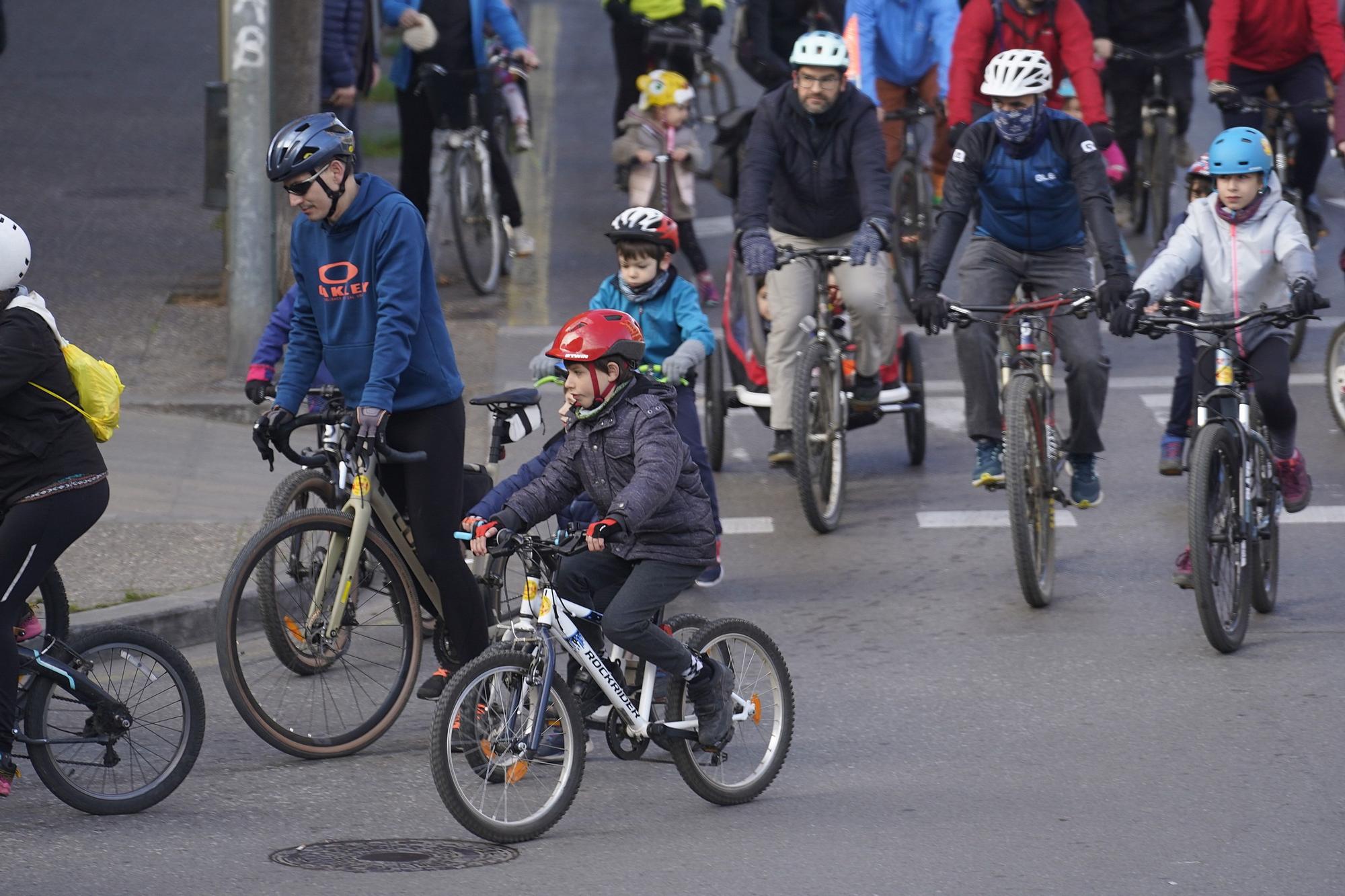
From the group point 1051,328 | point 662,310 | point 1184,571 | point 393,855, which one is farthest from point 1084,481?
point 393,855

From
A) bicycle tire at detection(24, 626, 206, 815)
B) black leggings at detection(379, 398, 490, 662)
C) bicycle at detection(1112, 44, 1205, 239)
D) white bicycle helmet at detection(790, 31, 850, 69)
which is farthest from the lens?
bicycle at detection(1112, 44, 1205, 239)

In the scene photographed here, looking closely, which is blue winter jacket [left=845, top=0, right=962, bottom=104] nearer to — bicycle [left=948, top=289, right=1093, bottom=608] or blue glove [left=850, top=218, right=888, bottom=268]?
blue glove [left=850, top=218, right=888, bottom=268]

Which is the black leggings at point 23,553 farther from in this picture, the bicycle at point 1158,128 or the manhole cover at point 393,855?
the bicycle at point 1158,128

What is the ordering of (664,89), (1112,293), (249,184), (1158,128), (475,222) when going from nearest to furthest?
(1112,293) → (249,184) → (664,89) → (475,222) → (1158,128)

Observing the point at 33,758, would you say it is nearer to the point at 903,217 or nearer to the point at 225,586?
the point at 225,586

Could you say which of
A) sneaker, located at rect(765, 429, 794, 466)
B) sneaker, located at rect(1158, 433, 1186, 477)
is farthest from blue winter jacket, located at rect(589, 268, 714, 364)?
sneaker, located at rect(1158, 433, 1186, 477)

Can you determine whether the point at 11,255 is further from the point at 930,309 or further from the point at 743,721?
the point at 930,309

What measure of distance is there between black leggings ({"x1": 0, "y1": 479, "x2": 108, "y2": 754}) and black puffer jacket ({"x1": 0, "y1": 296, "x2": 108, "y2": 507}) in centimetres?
6

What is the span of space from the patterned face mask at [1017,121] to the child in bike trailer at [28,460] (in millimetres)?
4206

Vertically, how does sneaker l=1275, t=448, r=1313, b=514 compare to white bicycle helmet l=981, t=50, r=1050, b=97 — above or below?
below

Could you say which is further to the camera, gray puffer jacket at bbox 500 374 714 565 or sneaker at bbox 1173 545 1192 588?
sneaker at bbox 1173 545 1192 588

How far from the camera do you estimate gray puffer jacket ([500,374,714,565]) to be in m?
6.00

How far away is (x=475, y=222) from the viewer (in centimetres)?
1379

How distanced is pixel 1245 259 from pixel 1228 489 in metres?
0.99
